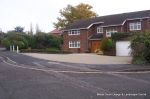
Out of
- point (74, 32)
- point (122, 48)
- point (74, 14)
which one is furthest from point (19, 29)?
point (122, 48)

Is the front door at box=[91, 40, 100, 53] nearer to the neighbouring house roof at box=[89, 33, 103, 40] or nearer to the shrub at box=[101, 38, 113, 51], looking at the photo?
the neighbouring house roof at box=[89, 33, 103, 40]

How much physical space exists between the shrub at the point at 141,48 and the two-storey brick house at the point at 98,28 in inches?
773

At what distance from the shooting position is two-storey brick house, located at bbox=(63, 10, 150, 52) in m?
49.4

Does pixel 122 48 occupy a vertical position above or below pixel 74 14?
below

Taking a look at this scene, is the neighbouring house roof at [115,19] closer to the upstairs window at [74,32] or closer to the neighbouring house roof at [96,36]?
the upstairs window at [74,32]

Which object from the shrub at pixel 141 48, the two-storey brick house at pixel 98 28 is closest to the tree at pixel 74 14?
the two-storey brick house at pixel 98 28

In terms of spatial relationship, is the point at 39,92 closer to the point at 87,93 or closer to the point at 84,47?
the point at 87,93

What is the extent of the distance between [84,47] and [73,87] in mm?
44525

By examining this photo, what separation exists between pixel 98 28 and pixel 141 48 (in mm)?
29942

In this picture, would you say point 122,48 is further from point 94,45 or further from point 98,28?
point 98,28

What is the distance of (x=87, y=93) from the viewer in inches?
447

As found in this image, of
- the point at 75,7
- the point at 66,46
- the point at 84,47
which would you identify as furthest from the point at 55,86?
the point at 75,7

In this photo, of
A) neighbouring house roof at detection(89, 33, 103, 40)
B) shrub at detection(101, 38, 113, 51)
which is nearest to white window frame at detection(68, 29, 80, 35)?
neighbouring house roof at detection(89, 33, 103, 40)

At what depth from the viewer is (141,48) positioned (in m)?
27.8
